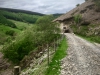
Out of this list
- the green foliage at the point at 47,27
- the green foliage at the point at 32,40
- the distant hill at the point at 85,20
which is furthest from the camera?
the distant hill at the point at 85,20

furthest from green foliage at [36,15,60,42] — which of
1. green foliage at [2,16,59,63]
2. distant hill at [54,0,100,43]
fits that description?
distant hill at [54,0,100,43]

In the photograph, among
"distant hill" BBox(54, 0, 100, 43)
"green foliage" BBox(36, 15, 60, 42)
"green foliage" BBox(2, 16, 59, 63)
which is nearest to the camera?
"green foliage" BBox(2, 16, 59, 63)

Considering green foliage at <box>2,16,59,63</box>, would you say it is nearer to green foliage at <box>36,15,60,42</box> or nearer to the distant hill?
green foliage at <box>36,15,60,42</box>

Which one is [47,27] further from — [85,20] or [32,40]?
[85,20]

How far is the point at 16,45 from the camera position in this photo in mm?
49125

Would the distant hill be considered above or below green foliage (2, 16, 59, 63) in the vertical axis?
above

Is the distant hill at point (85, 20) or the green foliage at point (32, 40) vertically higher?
the distant hill at point (85, 20)

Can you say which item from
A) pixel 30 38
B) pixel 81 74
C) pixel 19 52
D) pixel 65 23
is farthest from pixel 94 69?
pixel 65 23

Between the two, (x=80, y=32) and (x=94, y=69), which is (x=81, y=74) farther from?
(x=80, y=32)

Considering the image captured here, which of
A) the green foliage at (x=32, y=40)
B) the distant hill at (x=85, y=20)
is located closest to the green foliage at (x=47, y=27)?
the green foliage at (x=32, y=40)

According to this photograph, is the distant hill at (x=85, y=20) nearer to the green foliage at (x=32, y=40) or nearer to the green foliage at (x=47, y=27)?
the green foliage at (x=47, y=27)

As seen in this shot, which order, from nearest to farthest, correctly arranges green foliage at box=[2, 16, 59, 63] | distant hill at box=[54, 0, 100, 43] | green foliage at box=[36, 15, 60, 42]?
green foliage at box=[2, 16, 59, 63] → green foliage at box=[36, 15, 60, 42] → distant hill at box=[54, 0, 100, 43]

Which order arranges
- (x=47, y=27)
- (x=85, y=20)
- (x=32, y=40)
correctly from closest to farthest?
(x=47, y=27)
(x=32, y=40)
(x=85, y=20)

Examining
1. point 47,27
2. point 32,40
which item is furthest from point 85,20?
point 32,40
